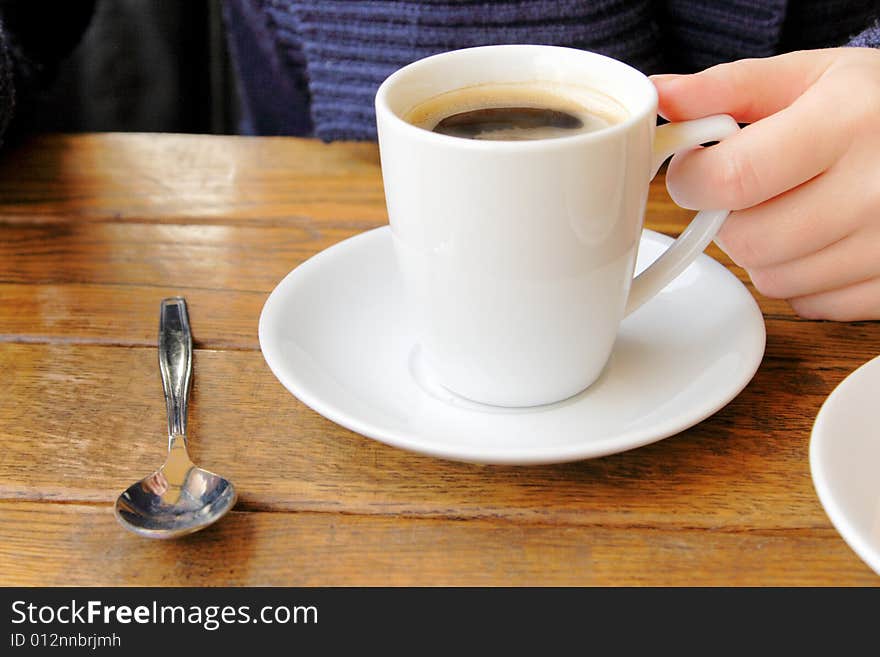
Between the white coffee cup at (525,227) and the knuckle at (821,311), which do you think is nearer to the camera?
the white coffee cup at (525,227)

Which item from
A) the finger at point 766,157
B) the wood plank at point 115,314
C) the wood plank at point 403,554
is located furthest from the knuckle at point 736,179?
the wood plank at point 115,314

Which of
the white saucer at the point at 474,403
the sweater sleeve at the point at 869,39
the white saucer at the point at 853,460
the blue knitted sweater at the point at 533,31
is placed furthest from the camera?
the blue knitted sweater at the point at 533,31

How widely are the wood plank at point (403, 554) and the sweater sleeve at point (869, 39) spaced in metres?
0.52

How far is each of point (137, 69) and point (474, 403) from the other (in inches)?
49.9

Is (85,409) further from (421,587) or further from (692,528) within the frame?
(692,528)

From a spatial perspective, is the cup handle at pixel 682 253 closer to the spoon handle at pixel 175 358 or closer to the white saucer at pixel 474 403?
the white saucer at pixel 474 403

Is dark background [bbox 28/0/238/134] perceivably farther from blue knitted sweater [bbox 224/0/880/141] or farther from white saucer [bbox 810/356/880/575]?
white saucer [bbox 810/356/880/575]

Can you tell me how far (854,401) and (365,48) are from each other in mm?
688

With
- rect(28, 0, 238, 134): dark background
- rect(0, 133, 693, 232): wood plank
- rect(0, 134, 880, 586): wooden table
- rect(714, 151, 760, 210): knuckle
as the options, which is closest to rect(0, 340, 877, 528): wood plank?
rect(0, 134, 880, 586): wooden table

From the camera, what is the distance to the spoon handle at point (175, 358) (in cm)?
59

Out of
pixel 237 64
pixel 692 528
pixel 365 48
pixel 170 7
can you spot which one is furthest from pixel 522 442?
pixel 170 7

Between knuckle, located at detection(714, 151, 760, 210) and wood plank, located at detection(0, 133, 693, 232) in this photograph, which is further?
wood plank, located at detection(0, 133, 693, 232)

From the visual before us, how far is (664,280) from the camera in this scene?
2.10 ft

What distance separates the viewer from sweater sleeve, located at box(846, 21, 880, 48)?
0.82m
